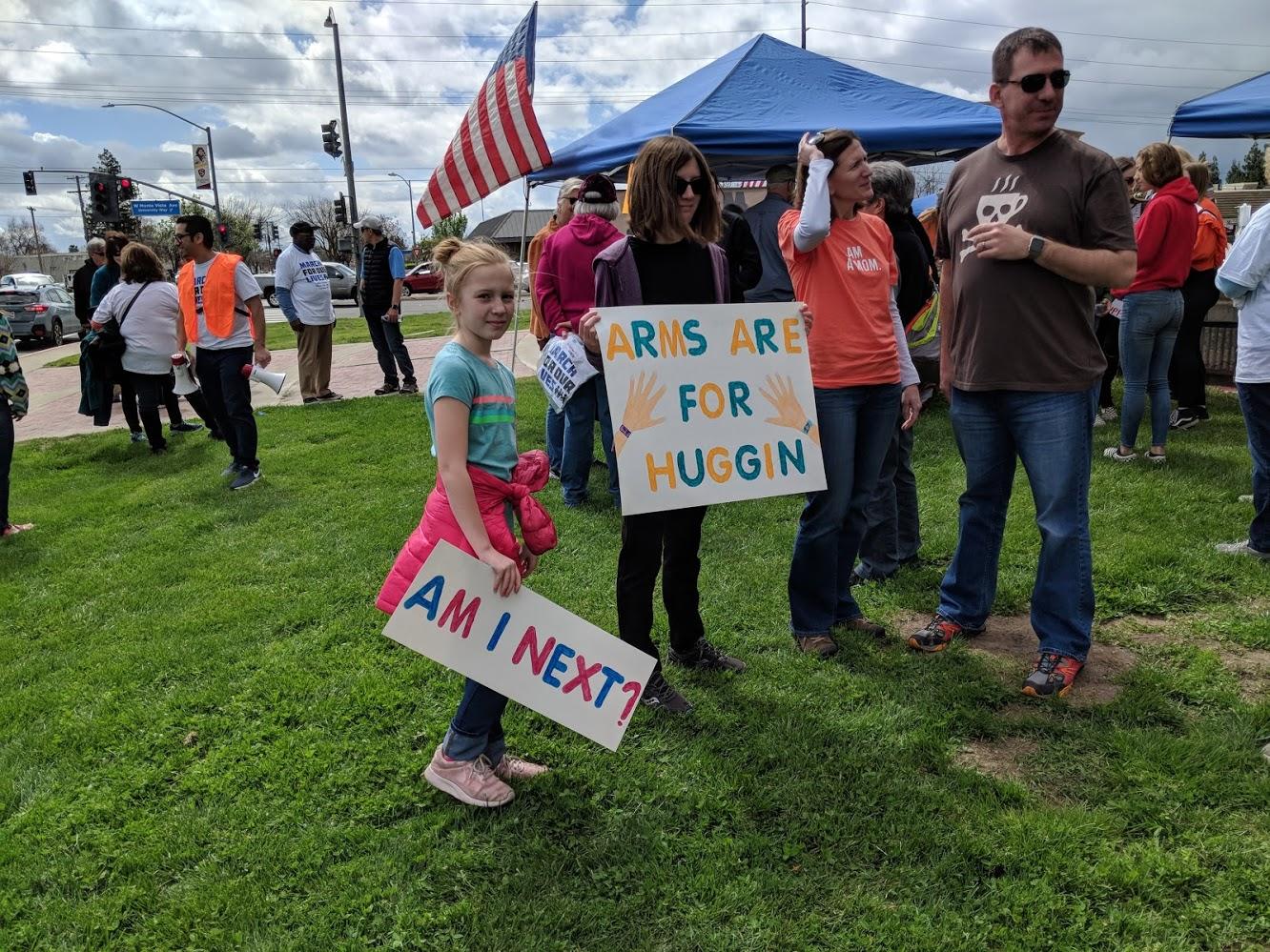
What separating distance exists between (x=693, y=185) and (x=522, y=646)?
1.65 m

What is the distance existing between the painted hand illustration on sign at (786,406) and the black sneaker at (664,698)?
106 cm

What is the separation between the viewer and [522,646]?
102 inches

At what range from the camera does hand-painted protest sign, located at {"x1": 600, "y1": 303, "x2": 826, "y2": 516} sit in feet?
9.57

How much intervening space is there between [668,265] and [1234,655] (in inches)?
108

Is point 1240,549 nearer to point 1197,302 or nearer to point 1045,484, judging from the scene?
point 1045,484

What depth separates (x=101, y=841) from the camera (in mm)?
2684

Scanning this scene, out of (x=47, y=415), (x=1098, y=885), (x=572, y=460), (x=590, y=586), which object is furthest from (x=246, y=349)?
(x=1098, y=885)

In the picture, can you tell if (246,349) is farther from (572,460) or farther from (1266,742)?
(1266,742)

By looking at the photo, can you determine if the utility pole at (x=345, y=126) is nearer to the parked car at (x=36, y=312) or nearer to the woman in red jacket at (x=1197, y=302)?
the parked car at (x=36, y=312)

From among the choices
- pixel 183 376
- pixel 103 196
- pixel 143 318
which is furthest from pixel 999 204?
pixel 103 196

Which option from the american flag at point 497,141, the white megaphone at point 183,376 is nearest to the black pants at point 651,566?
the american flag at point 497,141

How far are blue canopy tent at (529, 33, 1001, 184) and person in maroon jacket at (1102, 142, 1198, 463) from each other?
75.2 inches

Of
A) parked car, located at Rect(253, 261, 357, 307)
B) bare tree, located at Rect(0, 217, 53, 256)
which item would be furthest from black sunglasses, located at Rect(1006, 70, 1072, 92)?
bare tree, located at Rect(0, 217, 53, 256)

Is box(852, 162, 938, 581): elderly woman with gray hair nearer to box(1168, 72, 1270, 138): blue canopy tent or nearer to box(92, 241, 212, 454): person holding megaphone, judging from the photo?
box(1168, 72, 1270, 138): blue canopy tent
